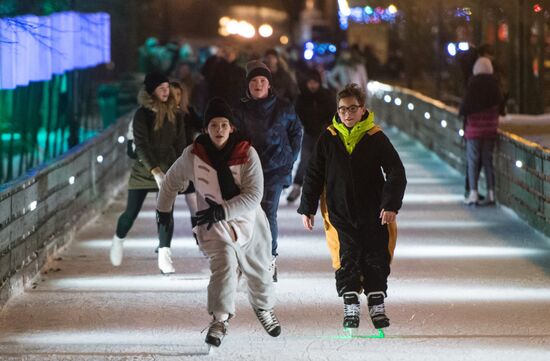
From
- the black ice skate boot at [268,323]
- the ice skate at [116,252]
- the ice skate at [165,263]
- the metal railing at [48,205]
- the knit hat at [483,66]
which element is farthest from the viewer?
the knit hat at [483,66]

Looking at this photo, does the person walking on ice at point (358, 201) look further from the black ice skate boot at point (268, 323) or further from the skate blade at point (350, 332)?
the black ice skate boot at point (268, 323)

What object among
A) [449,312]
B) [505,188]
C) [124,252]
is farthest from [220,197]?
[505,188]

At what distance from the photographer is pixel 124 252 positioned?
483 inches

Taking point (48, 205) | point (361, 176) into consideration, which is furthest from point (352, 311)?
point (48, 205)

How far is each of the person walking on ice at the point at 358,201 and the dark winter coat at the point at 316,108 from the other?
21.6 feet

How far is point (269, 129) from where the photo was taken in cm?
1012

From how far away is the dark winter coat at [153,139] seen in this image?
1076 cm

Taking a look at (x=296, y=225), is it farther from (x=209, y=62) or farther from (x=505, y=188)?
(x=209, y=62)

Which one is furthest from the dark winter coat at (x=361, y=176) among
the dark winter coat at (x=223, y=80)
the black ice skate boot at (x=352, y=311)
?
the dark winter coat at (x=223, y=80)

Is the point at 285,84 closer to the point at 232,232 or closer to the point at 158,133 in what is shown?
the point at 158,133

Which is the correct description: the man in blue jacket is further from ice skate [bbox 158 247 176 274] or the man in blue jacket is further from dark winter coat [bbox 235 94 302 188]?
ice skate [bbox 158 247 176 274]

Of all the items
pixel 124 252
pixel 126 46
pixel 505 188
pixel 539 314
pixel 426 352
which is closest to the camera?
pixel 426 352

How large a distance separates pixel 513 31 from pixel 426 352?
16655mm

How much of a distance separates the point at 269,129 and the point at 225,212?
238 centimetres
